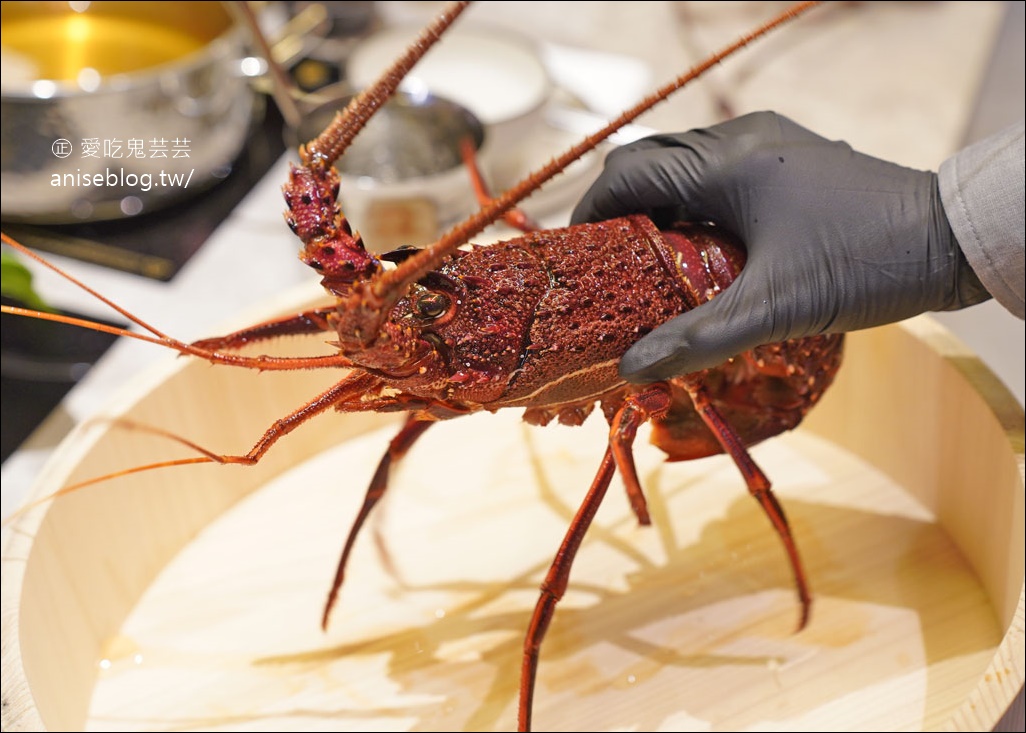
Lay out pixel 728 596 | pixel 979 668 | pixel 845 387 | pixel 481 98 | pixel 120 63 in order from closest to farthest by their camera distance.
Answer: pixel 979 668 → pixel 728 596 → pixel 845 387 → pixel 120 63 → pixel 481 98

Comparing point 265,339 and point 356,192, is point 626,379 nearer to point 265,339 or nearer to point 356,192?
point 265,339

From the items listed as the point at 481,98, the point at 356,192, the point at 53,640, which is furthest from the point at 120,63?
the point at 53,640

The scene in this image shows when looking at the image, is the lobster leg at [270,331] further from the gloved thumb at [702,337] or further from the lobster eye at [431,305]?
the gloved thumb at [702,337]

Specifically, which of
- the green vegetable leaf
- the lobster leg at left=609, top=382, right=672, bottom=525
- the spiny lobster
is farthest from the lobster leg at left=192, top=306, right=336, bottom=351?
the green vegetable leaf

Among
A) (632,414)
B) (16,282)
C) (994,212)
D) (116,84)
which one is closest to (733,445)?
(632,414)

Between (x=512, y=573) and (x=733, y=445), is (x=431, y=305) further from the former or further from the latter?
(x=512, y=573)

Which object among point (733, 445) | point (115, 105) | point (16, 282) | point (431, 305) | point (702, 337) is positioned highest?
point (115, 105)

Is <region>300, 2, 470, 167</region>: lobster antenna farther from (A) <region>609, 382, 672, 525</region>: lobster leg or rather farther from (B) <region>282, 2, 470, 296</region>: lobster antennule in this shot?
(A) <region>609, 382, 672, 525</region>: lobster leg
